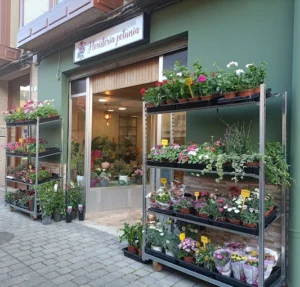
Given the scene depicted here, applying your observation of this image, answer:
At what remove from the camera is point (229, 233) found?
330 centimetres

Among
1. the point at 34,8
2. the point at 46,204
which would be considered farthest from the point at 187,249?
the point at 34,8

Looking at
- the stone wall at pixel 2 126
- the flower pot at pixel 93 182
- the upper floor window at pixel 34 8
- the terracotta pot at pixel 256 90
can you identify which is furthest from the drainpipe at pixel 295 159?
the stone wall at pixel 2 126

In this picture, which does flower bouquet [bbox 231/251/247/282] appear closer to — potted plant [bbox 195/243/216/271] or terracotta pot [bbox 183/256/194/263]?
potted plant [bbox 195/243/216/271]

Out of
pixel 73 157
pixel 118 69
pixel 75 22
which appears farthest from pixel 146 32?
pixel 73 157

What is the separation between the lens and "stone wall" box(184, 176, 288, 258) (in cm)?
290

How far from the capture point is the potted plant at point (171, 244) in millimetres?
3232

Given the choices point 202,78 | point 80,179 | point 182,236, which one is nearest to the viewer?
point 202,78

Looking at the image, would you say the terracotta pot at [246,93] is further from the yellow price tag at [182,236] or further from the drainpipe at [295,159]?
the yellow price tag at [182,236]

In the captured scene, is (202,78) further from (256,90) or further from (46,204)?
(46,204)

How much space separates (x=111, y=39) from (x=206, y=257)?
139 inches

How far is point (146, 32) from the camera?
4.08 m

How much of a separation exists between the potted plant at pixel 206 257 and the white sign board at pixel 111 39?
2.91 meters

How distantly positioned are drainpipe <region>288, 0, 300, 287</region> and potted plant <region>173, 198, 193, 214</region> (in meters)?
1.01

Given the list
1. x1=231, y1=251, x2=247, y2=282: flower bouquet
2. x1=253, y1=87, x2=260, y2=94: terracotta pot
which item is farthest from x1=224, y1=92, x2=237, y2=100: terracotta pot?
x1=231, y1=251, x2=247, y2=282: flower bouquet
